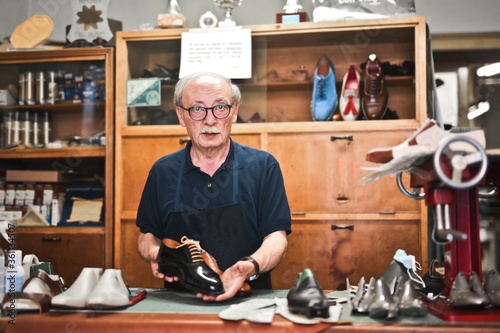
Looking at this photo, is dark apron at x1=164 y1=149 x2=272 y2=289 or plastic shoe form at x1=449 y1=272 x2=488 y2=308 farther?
dark apron at x1=164 y1=149 x2=272 y2=289

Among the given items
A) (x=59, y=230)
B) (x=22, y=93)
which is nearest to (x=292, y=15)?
(x=22, y=93)

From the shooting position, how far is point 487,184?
1.87 m

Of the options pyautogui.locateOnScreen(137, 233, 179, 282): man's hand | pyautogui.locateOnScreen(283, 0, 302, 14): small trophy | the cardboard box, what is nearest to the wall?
pyautogui.locateOnScreen(283, 0, 302, 14): small trophy

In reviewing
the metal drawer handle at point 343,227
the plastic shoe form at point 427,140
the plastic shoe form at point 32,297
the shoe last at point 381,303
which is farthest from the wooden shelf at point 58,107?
the shoe last at point 381,303

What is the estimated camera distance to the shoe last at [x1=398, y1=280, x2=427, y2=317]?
4.99 ft

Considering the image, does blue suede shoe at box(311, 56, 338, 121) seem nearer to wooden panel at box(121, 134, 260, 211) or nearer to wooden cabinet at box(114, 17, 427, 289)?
wooden cabinet at box(114, 17, 427, 289)

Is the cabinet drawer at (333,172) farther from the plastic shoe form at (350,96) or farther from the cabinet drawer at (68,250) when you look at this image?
the cabinet drawer at (68,250)

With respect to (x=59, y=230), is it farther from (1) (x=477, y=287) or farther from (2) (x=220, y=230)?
(1) (x=477, y=287)

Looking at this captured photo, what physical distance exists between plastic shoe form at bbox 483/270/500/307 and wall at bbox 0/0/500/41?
9.36ft

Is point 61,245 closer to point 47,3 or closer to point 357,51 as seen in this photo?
point 47,3

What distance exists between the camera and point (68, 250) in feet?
13.0

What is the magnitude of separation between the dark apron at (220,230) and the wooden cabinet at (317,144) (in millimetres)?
1309

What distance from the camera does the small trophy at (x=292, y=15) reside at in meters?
3.84

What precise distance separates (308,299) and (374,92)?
2.42 metres
